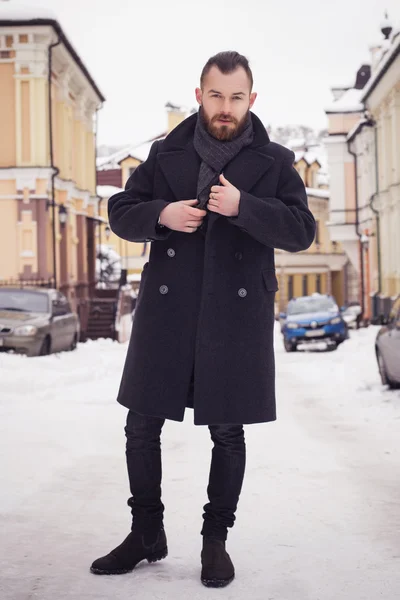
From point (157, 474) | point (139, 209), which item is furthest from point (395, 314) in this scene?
point (139, 209)

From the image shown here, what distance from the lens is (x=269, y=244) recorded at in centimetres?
395

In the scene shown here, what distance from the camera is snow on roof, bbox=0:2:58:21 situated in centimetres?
2645

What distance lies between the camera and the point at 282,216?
3902 mm

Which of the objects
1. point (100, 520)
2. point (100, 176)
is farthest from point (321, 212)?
point (100, 520)

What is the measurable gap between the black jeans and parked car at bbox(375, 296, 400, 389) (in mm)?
8037

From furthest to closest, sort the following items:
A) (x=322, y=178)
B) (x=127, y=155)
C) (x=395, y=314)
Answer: (x=322, y=178) < (x=127, y=155) < (x=395, y=314)

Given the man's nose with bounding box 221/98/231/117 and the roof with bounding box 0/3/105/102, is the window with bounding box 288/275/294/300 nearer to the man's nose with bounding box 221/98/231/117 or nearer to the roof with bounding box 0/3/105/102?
the roof with bounding box 0/3/105/102

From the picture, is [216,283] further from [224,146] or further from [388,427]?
[388,427]

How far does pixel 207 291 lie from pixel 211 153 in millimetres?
567

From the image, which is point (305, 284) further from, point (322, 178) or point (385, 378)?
point (385, 378)

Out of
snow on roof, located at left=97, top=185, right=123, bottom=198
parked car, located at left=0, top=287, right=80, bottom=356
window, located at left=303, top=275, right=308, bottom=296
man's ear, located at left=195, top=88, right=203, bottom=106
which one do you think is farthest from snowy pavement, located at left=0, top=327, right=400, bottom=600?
window, located at left=303, top=275, right=308, bottom=296

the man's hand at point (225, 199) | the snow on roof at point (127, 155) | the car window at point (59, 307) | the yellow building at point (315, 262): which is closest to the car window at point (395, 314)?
the car window at point (59, 307)

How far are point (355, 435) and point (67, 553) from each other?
4693 mm

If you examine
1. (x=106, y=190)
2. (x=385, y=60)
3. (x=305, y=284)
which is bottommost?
(x=305, y=284)
